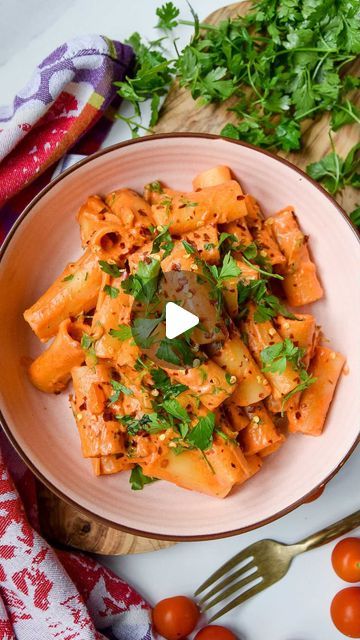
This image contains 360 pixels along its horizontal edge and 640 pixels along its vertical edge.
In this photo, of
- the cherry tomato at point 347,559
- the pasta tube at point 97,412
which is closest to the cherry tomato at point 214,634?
the cherry tomato at point 347,559

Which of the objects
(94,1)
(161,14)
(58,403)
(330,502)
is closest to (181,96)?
(161,14)

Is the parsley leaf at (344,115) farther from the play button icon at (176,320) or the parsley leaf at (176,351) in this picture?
the parsley leaf at (176,351)

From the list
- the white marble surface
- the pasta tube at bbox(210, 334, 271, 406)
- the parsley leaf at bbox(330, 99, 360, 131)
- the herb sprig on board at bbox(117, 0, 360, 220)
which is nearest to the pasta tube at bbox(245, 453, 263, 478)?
the pasta tube at bbox(210, 334, 271, 406)

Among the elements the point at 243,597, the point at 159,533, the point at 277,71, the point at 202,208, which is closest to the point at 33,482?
the point at 159,533

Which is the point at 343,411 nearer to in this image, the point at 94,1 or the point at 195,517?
the point at 195,517

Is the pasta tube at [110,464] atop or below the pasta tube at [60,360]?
below

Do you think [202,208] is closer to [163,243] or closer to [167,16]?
[163,243]

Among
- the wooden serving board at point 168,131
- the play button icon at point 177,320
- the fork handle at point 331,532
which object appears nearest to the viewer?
the play button icon at point 177,320

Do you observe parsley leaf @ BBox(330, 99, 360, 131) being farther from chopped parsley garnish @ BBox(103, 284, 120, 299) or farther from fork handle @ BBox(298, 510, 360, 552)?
fork handle @ BBox(298, 510, 360, 552)
